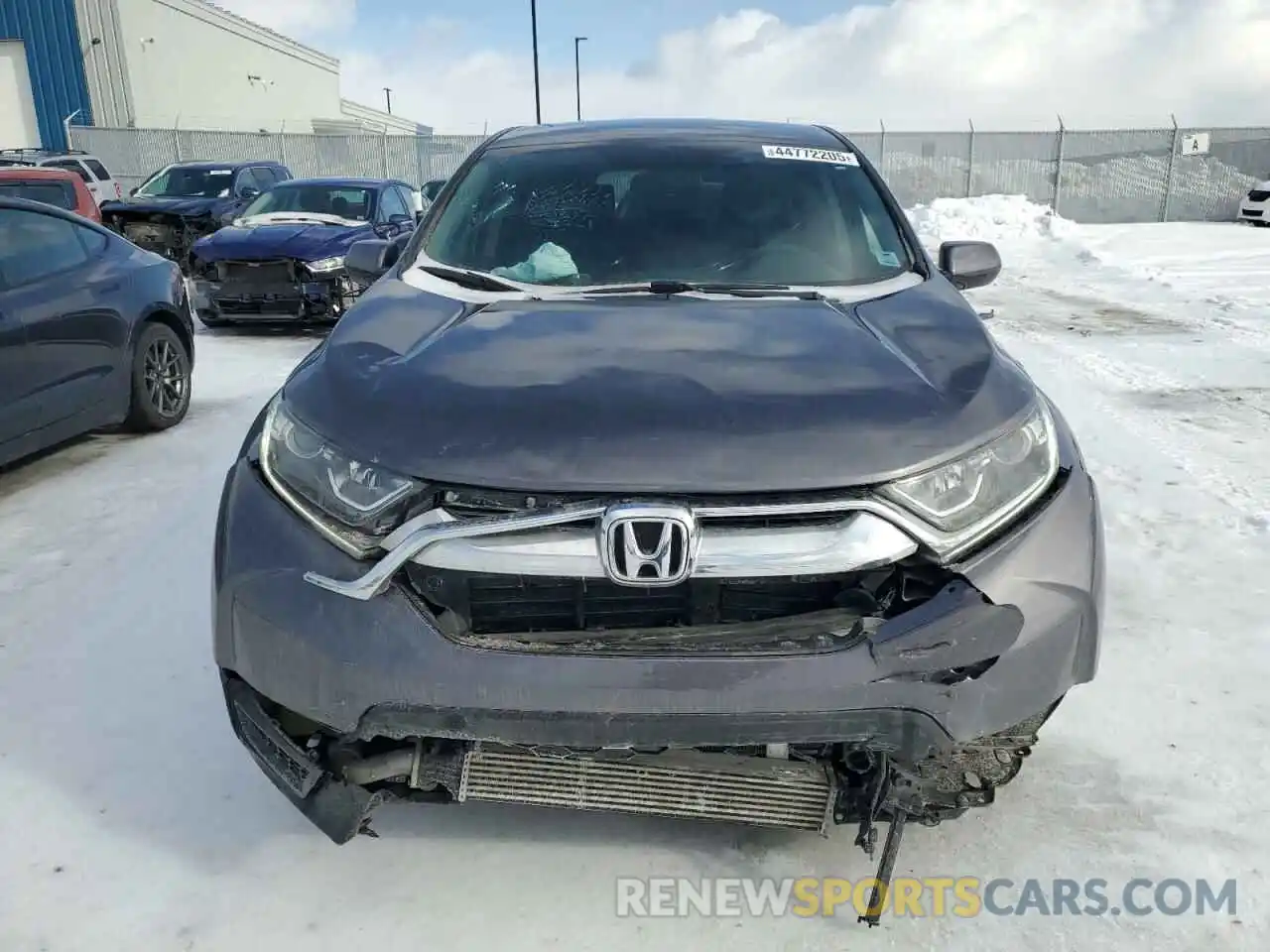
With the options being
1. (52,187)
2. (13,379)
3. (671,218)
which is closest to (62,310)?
(13,379)

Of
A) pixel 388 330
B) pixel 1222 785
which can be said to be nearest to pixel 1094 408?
pixel 1222 785

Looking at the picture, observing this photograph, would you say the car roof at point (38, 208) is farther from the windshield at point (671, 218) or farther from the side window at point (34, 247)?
the windshield at point (671, 218)

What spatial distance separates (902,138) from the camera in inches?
1067

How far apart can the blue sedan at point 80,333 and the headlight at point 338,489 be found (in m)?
3.49

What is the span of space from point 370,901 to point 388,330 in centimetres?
130

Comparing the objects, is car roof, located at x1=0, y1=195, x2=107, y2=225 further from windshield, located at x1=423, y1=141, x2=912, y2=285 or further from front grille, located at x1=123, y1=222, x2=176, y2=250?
front grille, located at x1=123, y1=222, x2=176, y2=250

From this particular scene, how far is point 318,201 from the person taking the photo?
11.1 meters

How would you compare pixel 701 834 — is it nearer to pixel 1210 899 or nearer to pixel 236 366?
pixel 1210 899

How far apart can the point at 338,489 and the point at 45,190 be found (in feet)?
36.0

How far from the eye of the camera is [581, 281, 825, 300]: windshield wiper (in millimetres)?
A: 2791

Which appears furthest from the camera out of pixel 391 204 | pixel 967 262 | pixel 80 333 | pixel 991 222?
pixel 991 222

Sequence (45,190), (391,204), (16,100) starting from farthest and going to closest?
(16,100)
(391,204)
(45,190)

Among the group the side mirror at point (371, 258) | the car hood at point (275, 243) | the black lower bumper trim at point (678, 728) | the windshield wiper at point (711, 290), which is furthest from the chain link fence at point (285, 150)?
the black lower bumper trim at point (678, 728)

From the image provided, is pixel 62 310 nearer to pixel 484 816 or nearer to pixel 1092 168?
pixel 484 816
